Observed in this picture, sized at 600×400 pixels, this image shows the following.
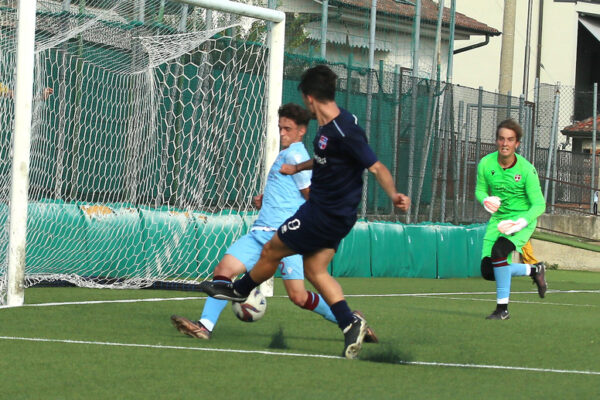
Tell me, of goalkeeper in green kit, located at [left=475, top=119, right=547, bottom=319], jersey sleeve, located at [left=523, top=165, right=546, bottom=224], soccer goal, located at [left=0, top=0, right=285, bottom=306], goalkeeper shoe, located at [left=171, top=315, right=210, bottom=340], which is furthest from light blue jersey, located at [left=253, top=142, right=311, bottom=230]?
soccer goal, located at [left=0, top=0, right=285, bottom=306]

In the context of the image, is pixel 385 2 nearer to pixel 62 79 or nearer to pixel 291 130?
→ pixel 62 79

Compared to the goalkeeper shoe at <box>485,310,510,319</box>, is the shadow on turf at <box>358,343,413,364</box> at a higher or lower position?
higher

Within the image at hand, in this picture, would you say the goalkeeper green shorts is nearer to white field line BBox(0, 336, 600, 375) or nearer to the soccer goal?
the soccer goal

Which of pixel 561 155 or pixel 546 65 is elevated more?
pixel 546 65

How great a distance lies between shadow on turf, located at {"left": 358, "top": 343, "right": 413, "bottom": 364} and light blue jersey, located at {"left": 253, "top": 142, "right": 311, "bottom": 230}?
1493 millimetres

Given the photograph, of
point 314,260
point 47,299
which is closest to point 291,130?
point 314,260

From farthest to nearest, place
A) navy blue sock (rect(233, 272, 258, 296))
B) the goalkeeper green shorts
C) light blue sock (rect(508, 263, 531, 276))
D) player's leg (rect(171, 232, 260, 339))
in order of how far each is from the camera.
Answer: light blue sock (rect(508, 263, 531, 276)), the goalkeeper green shorts, player's leg (rect(171, 232, 260, 339)), navy blue sock (rect(233, 272, 258, 296))

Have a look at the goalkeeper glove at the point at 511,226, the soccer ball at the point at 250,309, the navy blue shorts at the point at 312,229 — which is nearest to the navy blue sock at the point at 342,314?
the navy blue shorts at the point at 312,229

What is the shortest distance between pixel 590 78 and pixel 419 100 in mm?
34173

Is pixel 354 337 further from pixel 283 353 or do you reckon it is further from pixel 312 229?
pixel 312 229

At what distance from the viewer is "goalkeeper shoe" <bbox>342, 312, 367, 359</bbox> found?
7.21 m

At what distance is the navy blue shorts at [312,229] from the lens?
23.7 ft

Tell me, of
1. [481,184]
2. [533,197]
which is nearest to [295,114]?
[481,184]

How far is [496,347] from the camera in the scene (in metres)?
8.21
